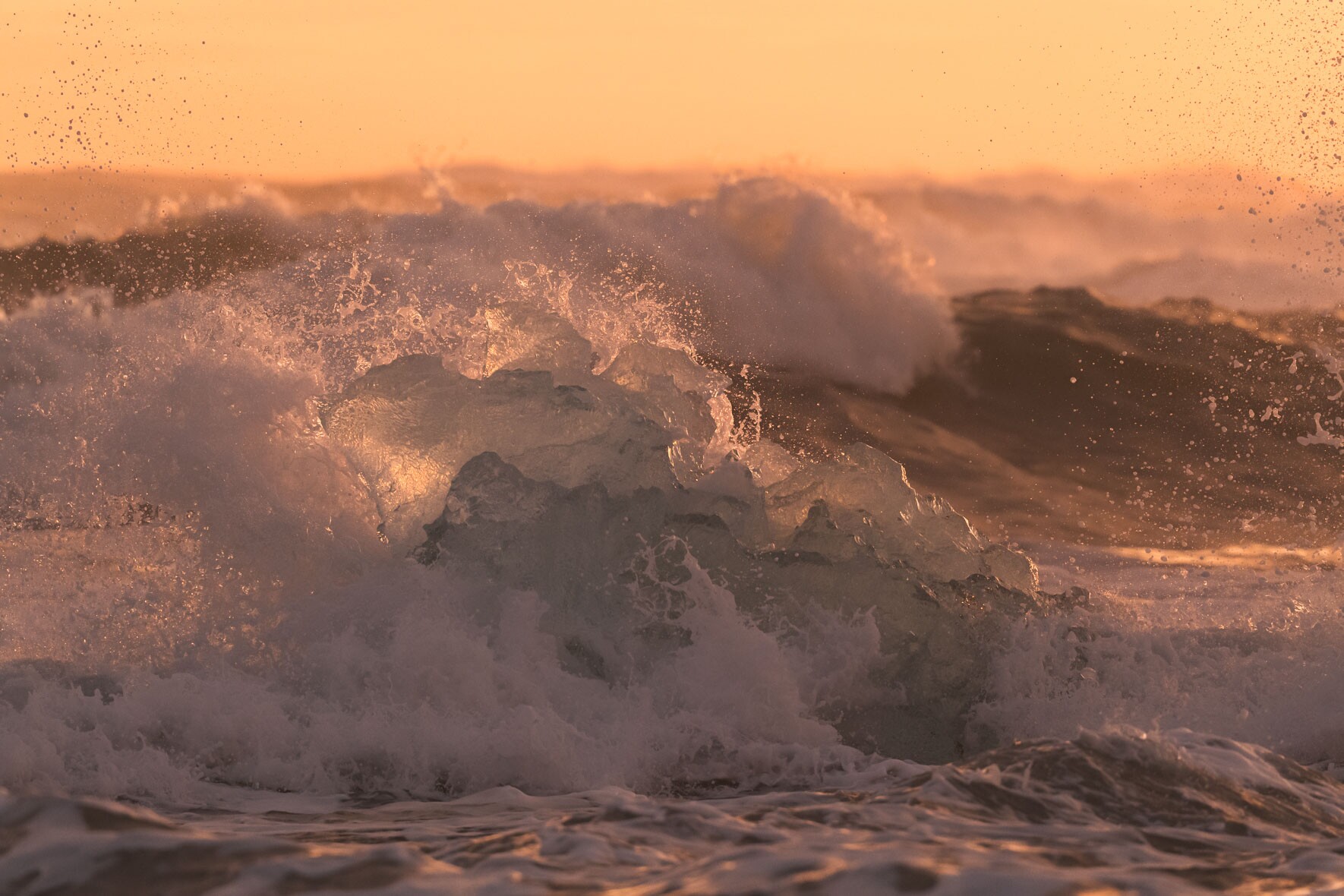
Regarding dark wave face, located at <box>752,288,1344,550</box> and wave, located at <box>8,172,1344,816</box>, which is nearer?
wave, located at <box>8,172,1344,816</box>

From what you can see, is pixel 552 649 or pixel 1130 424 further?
pixel 1130 424

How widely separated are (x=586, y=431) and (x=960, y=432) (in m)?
15.0

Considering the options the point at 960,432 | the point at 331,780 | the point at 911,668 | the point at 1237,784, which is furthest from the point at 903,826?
the point at 960,432

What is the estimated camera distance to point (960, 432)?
20.4 meters

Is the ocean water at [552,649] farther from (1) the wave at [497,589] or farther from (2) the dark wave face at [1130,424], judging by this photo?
(2) the dark wave face at [1130,424]

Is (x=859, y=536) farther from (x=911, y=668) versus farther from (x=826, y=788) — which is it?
(x=826, y=788)

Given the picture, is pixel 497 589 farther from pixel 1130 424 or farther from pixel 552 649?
pixel 1130 424

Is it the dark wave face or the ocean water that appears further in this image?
the dark wave face

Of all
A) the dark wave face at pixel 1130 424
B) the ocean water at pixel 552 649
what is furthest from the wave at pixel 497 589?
the dark wave face at pixel 1130 424

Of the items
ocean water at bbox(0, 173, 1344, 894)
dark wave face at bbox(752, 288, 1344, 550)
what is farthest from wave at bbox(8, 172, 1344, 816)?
dark wave face at bbox(752, 288, 1344, 550)

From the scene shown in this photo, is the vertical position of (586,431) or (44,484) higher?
(586,431)

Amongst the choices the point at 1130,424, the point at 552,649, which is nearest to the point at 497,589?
the point at 552,649

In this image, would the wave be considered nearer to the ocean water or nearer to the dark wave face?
the ocean water

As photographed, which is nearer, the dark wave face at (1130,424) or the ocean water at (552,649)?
the ocean water at (552,649)
